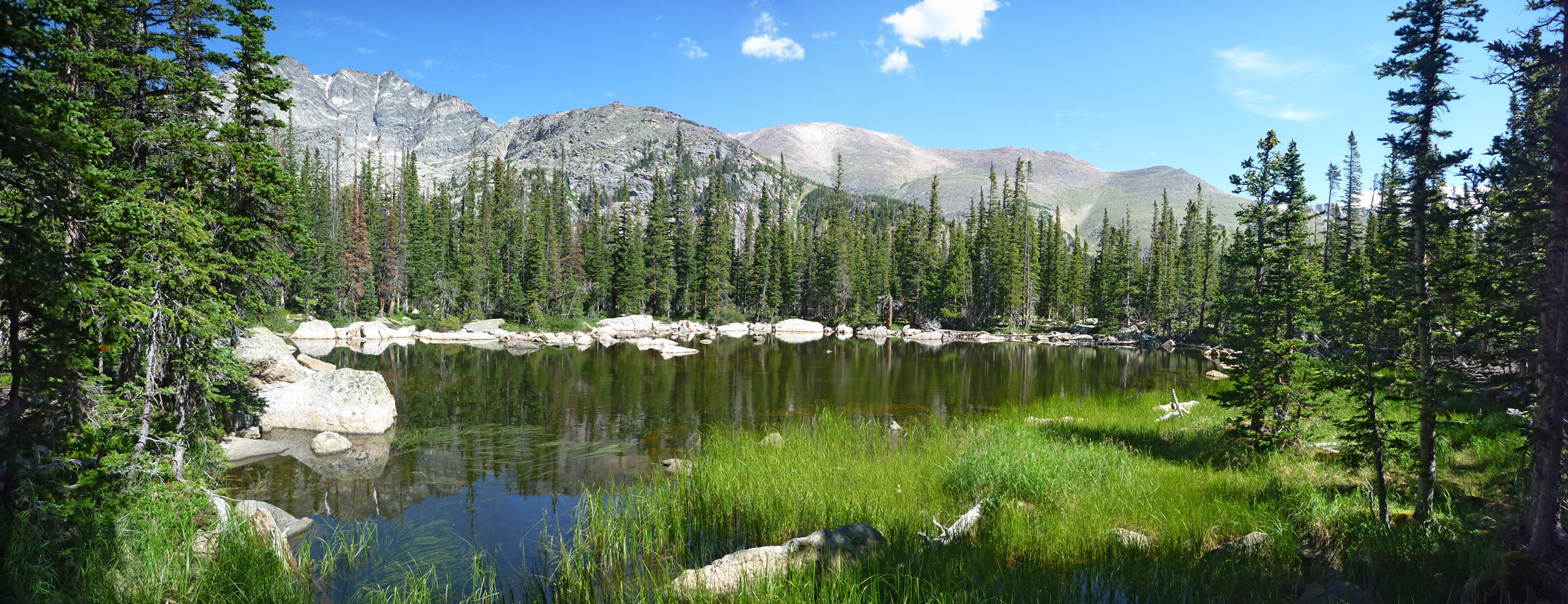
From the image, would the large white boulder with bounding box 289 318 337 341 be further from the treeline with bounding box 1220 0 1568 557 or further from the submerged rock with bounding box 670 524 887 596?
the treeline with bounding box 1220 0 1568 557

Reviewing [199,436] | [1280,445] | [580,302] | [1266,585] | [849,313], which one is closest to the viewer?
[1266,585]

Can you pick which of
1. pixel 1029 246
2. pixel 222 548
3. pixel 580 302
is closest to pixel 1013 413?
pixel 222 548

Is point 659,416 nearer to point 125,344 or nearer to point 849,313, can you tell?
point 125,344

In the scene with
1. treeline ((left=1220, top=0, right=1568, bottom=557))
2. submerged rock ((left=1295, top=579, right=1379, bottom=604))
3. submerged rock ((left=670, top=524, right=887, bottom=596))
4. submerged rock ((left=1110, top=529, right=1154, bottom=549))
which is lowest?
submerged rock ((left=1110, top=529, right=1154, bottom=549))

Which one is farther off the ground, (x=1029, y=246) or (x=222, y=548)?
(x=1029, y=246)

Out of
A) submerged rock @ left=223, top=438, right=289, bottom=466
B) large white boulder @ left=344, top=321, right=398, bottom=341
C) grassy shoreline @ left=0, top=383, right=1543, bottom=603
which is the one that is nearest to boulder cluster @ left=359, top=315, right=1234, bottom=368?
large white boulder @ left=344, top=321, right=398, bottom=341

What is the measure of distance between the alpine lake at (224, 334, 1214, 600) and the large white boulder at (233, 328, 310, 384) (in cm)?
336

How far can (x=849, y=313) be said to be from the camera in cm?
8125

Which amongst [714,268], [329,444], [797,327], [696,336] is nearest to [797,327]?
[797,327]

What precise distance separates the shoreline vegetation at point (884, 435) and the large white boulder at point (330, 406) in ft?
4.65

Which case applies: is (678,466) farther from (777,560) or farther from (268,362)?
(268,362)

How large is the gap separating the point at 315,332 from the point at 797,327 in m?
44.8

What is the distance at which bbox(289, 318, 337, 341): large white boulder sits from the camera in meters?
46.1

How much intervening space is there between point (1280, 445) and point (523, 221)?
76569 mm
